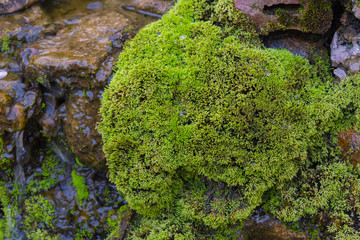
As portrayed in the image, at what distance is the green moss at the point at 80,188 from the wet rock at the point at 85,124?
0.65m

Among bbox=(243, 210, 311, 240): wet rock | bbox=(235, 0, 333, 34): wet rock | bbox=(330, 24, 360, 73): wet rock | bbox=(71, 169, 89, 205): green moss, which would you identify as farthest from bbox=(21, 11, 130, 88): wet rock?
bbox=(330, 24, 360, 73): wet rock

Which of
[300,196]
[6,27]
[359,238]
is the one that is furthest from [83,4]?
[359,238]

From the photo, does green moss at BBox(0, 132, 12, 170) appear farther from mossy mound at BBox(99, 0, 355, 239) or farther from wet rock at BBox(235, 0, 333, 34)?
wet rock at BBox(235, 0, 333, 34)

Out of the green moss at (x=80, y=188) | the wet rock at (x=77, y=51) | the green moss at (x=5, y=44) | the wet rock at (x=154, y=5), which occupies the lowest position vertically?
the green moss at (x=80, y=188)

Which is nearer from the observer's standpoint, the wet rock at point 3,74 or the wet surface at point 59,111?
the wet surface at point 59,111

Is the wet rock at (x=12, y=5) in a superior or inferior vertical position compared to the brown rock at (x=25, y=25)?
superior

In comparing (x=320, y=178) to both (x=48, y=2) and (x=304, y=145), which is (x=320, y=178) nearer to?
(x=304, y=145)

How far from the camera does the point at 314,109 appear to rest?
3150mm

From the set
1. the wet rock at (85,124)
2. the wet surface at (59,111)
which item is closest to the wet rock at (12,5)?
the wet surface at (59,111)

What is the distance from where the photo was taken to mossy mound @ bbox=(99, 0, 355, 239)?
10.2 ft

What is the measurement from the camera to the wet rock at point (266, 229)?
323 centimetres

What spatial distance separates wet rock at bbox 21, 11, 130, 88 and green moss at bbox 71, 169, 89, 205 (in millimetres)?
1662

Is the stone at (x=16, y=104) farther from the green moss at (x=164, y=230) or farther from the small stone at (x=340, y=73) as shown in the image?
the small stone at (x=340, y=73)

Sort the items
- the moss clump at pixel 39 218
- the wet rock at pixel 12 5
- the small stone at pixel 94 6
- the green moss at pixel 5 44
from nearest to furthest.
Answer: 1. the moss clump at pixel 39 218
2. the green moss at pixel 5 44
3. the wet rock at pixel 12 5
4. the small stone at pixel 94 6
